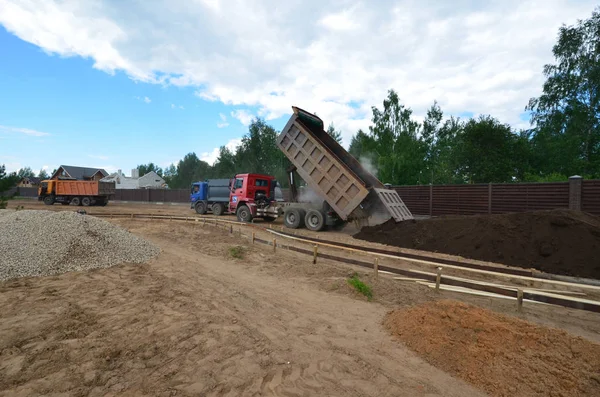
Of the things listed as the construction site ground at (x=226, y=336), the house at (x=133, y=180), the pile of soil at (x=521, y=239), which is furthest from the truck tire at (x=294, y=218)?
the house at (x=133, y=180)

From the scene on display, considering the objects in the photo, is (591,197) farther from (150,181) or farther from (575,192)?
(150,181)

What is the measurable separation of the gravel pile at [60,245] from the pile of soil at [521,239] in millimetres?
8547

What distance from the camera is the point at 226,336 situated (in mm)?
3902

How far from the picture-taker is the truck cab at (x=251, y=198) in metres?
16.4

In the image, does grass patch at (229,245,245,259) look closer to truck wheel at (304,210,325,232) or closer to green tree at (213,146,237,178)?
truck wheel at (304,210,325,232)

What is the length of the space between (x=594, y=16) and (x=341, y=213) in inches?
1050

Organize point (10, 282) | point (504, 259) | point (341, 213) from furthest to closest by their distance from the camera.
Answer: point (341, 213), point (504, 259), point (10, 282)

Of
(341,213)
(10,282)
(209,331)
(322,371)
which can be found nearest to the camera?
(322,371)

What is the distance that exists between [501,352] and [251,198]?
14339 millimetres

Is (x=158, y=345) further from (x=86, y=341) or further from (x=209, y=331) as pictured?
(x=86, y=341)

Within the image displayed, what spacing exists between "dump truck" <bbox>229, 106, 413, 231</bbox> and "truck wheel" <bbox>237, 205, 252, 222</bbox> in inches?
2.2

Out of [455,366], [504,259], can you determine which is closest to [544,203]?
[504,259]

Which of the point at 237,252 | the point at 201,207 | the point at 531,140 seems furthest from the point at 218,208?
the point at 531,140

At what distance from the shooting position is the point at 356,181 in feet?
37.9
